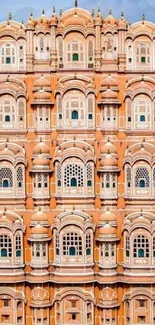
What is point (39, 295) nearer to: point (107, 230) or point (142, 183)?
point (107, 230)

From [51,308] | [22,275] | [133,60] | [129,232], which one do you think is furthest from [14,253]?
[133,60]

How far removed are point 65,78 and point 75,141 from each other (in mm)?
3061

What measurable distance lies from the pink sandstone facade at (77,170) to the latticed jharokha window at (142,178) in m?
0.05

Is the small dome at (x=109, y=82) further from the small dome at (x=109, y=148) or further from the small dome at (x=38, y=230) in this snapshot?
the small dome at (x=38, y=230)

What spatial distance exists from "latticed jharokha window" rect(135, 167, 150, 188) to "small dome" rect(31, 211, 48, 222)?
4.67 m

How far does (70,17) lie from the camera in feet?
92.7

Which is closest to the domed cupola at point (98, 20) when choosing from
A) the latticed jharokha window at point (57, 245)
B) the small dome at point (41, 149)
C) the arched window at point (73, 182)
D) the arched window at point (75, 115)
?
the arched window at point (75, 115)

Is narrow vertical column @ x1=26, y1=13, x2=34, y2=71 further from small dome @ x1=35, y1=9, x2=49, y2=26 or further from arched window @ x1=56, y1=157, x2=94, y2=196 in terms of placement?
arched window @ x1=56, y1=157, x2=94, y2=196

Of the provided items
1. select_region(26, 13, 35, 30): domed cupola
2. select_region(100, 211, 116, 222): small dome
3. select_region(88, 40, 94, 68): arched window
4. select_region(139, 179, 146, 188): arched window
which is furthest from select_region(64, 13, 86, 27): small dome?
select_region(100, 211, 116, 222): small dome

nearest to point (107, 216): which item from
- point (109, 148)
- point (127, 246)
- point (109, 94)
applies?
point (127, 246)

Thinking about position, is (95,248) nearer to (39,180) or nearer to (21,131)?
(39,180)

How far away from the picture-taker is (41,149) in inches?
1091

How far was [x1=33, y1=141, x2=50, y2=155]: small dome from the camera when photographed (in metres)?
27.7

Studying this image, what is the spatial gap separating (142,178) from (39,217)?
5.26 meters
